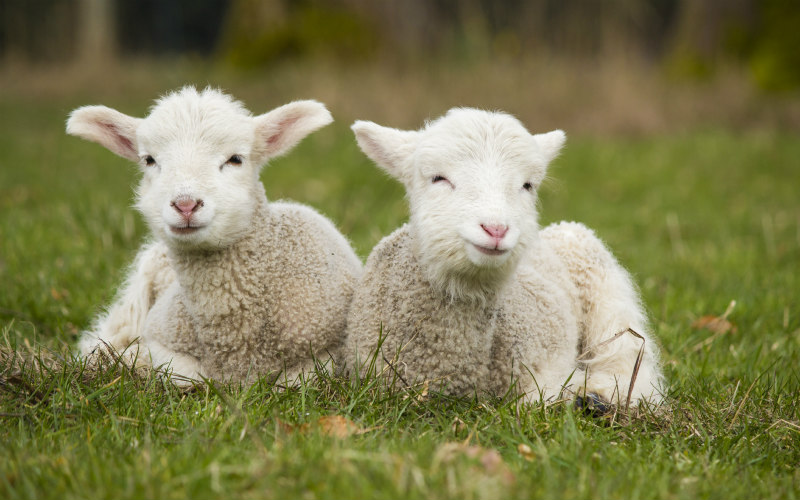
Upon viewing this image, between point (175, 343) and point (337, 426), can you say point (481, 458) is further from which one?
point (175, 343)

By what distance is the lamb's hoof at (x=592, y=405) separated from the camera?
3479 mm

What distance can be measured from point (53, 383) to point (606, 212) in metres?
7.09

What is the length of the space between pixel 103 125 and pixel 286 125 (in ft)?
2.71

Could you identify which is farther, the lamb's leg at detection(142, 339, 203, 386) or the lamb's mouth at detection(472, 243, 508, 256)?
the lamb's leg at detection(142, 339, 203, 386)

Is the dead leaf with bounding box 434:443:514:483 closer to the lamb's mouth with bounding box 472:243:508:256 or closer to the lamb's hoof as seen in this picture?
the lamb's mouth with bounding box 472:243:508:256

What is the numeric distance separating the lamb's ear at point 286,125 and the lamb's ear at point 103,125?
0.54 meters

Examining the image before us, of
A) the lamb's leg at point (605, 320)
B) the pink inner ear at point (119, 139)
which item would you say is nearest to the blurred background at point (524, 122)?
the lamb's leg at point (605, 320)

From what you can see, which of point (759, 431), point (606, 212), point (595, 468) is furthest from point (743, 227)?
point (595, 468)

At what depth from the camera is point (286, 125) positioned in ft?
12.3

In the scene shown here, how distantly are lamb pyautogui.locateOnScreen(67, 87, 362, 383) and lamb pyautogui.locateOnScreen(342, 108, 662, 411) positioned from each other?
0.22 metres

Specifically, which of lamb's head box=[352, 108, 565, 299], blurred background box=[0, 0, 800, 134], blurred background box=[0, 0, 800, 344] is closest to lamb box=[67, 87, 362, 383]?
lamb's head box=[352, 108, 565, 299]

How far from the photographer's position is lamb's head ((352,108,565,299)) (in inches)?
121

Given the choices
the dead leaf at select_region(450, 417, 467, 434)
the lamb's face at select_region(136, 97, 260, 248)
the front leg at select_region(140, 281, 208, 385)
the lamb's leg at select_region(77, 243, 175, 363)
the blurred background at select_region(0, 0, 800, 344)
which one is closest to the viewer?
the dead leaf at select_region(450, 417, 467, 434)

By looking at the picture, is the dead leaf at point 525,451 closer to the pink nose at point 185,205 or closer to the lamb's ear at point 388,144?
the lamb's ear at point 388,144
